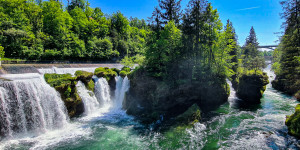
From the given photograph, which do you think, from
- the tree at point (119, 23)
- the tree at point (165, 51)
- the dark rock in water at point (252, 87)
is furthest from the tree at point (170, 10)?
the tree at point (119, 23)

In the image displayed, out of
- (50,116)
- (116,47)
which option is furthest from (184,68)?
(116,47)

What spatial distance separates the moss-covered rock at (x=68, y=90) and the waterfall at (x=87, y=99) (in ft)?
2.60

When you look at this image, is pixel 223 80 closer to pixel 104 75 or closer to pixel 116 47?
pixel 104 75

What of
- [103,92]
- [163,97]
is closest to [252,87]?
[163,97]

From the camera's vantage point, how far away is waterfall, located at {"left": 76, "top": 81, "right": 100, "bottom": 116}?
55.7 feet

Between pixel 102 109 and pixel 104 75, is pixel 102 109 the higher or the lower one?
the lower one

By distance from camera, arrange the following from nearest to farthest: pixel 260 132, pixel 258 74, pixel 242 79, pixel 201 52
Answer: pixel 260 132 < pixel 201 52 < pixel 258 74 < pixel 242 79

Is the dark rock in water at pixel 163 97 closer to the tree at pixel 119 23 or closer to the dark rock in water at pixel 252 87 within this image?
the dark rock in water at pixel 252 87

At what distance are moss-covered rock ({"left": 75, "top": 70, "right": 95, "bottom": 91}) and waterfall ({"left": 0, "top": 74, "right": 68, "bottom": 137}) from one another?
3.94 m

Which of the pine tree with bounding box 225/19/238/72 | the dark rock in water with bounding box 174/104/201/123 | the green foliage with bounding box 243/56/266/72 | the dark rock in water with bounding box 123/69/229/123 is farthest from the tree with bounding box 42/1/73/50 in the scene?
the green foliage with bounding box 243/56/266/72

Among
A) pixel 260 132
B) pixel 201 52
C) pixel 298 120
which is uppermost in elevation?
pixel 201 52

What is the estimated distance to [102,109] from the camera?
62.5 feet

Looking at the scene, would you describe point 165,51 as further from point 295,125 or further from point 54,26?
point 54,26

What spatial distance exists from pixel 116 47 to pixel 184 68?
3314cm
